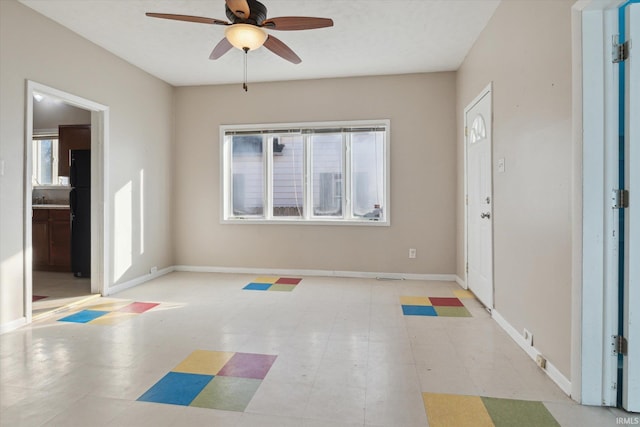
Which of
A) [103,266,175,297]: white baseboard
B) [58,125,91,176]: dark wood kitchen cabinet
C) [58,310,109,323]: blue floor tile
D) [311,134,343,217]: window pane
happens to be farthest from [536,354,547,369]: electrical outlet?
[58,125,91,176]: dark wood kitchen cabinet

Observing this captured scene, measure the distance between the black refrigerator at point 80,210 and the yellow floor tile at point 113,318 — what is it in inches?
74.3

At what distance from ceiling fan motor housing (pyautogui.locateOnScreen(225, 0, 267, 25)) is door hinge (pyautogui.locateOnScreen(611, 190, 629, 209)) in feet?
8.10

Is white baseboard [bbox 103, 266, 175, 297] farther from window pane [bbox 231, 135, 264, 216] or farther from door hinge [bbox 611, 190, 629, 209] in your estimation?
door hinge [bbox 611, 190, 629, 209]

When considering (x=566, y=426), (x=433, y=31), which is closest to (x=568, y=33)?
(x=433, y=31)

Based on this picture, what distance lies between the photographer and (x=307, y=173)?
519cm

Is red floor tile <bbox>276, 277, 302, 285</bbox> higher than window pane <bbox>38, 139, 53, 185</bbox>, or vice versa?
window pane <bbox>38, 139, 53, 185</bbox>

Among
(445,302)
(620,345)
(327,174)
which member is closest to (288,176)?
(327,174)

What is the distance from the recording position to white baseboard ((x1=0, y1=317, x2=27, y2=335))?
294cm

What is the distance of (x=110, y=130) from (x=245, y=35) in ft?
8.47

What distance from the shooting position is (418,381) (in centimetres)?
215

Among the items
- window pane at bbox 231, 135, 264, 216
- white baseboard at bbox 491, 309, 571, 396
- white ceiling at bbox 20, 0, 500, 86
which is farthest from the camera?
window pane at bbox 231, 135, 264, 216

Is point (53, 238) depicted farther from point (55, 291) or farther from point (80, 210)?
point (55, 291)

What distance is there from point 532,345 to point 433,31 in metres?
3.11

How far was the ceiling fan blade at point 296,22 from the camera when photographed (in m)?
2.46
